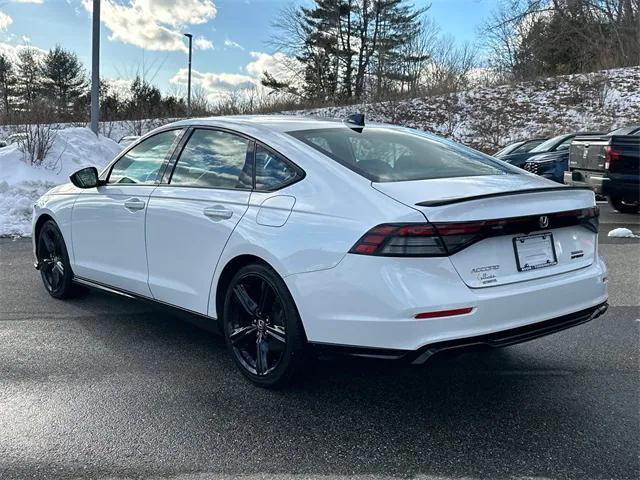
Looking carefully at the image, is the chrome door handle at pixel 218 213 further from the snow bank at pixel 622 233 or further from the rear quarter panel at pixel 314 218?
the snow bank at pixel 622 233

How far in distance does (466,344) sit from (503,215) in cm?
63

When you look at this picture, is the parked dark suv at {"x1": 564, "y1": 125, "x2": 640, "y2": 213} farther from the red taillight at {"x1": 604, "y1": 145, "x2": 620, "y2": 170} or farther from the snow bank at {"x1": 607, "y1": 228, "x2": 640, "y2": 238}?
the snow bank at {"x1": 607, "y1": 228, "x2": 640, "y2": 238}

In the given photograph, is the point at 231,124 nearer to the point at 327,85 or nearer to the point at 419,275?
the point at 419,275

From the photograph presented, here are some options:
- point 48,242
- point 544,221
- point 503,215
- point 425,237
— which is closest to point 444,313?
point 425,237

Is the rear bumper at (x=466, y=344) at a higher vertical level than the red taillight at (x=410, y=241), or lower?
lower

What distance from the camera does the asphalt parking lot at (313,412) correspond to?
2.71 m

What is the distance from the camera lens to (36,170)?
11398 mm

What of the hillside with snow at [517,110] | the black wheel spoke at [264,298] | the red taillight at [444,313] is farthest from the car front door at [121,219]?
the hillside with snow at [517,110]

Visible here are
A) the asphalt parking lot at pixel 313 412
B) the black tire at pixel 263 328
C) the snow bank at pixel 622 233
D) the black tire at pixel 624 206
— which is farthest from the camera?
the black tire at pixel 624 206

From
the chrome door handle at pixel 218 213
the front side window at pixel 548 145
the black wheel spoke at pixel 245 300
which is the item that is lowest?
the black wheel spoke at pixel 245 300

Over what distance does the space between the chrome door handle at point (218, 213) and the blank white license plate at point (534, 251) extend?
5.18 feet

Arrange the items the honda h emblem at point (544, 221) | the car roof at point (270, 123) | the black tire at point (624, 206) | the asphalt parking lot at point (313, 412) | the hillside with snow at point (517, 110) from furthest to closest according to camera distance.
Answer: the hillside with snow at point (517, 110)
the black tire at point (624, 206)
the car roof at point (270, 123)
the honda h emblem at point (544, 221)
the asphalt parking lot at point (313, 412)

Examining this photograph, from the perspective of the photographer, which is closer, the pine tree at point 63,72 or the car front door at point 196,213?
the car front door at point 196,213

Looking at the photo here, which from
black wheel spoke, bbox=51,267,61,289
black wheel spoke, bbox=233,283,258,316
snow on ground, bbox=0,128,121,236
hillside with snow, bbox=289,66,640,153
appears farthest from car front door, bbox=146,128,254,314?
hillside with snow, bbox=289,66,640,153
